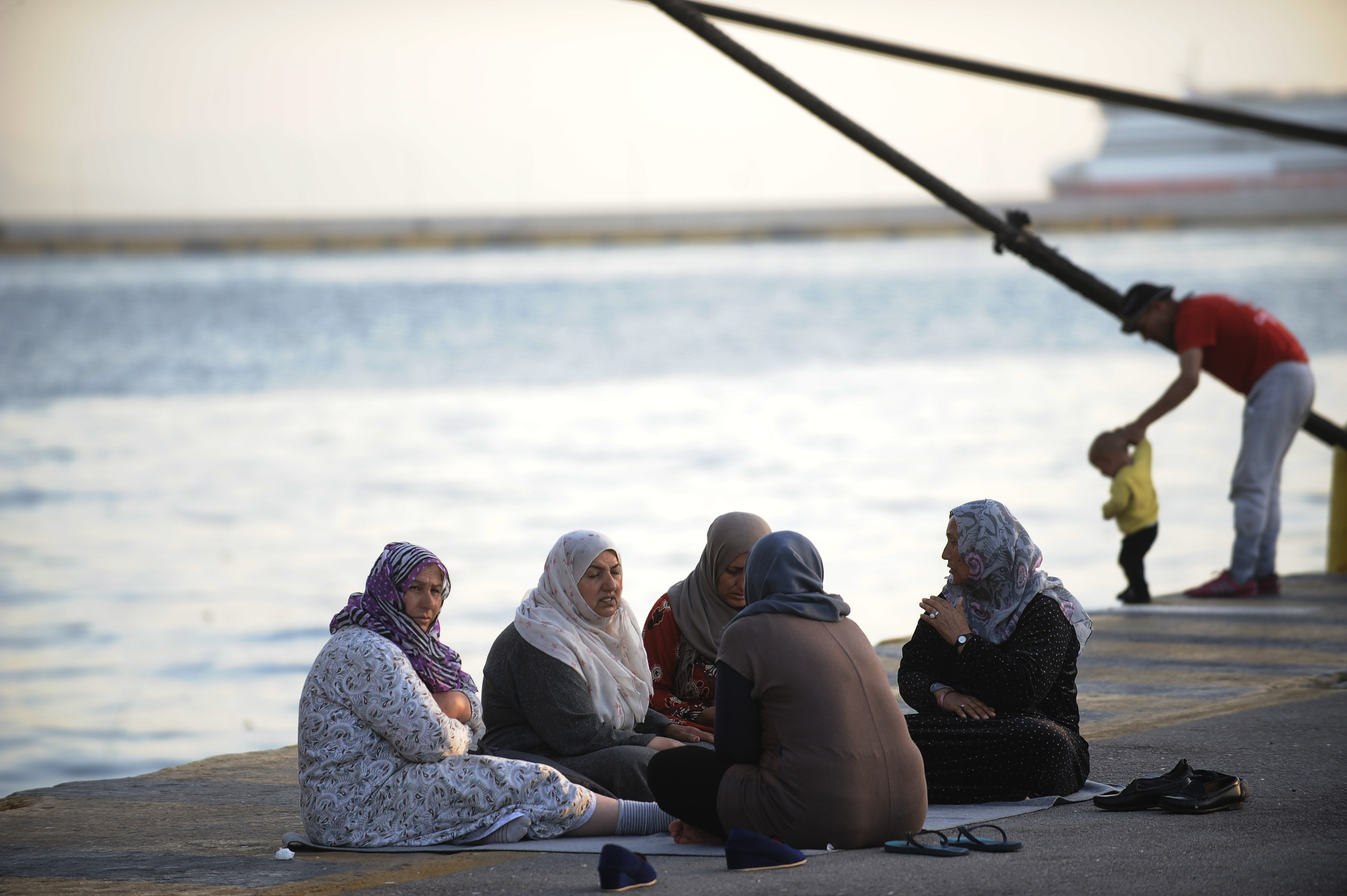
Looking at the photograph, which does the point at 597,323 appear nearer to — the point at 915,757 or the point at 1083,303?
the point at 1083,303

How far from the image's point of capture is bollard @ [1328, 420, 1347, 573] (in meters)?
8.93

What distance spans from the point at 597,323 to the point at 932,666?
117 ft

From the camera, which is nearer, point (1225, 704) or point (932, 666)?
point (932, 666)

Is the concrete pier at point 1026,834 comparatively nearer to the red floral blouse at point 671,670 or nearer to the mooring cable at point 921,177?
the red floral blouse at point 671,670

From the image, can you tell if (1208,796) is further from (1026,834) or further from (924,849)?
(924,849)

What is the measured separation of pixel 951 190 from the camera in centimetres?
779

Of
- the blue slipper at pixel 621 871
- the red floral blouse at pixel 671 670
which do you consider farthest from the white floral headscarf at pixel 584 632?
the blue slipper at pixel 621 871

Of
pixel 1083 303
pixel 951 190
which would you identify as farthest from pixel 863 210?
pixel 951 190

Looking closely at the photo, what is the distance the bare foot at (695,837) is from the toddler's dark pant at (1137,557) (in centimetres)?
451

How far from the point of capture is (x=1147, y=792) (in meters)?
4.25

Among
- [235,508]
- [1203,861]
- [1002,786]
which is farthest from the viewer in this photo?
[235,508]

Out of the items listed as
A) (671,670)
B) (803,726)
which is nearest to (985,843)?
(803,726)

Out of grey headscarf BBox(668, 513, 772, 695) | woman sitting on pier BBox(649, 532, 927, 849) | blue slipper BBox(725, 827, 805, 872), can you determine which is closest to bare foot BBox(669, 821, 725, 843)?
woman sitting on pier BBox(649, 532, 927, 849)

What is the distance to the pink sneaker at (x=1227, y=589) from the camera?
8148 mm
